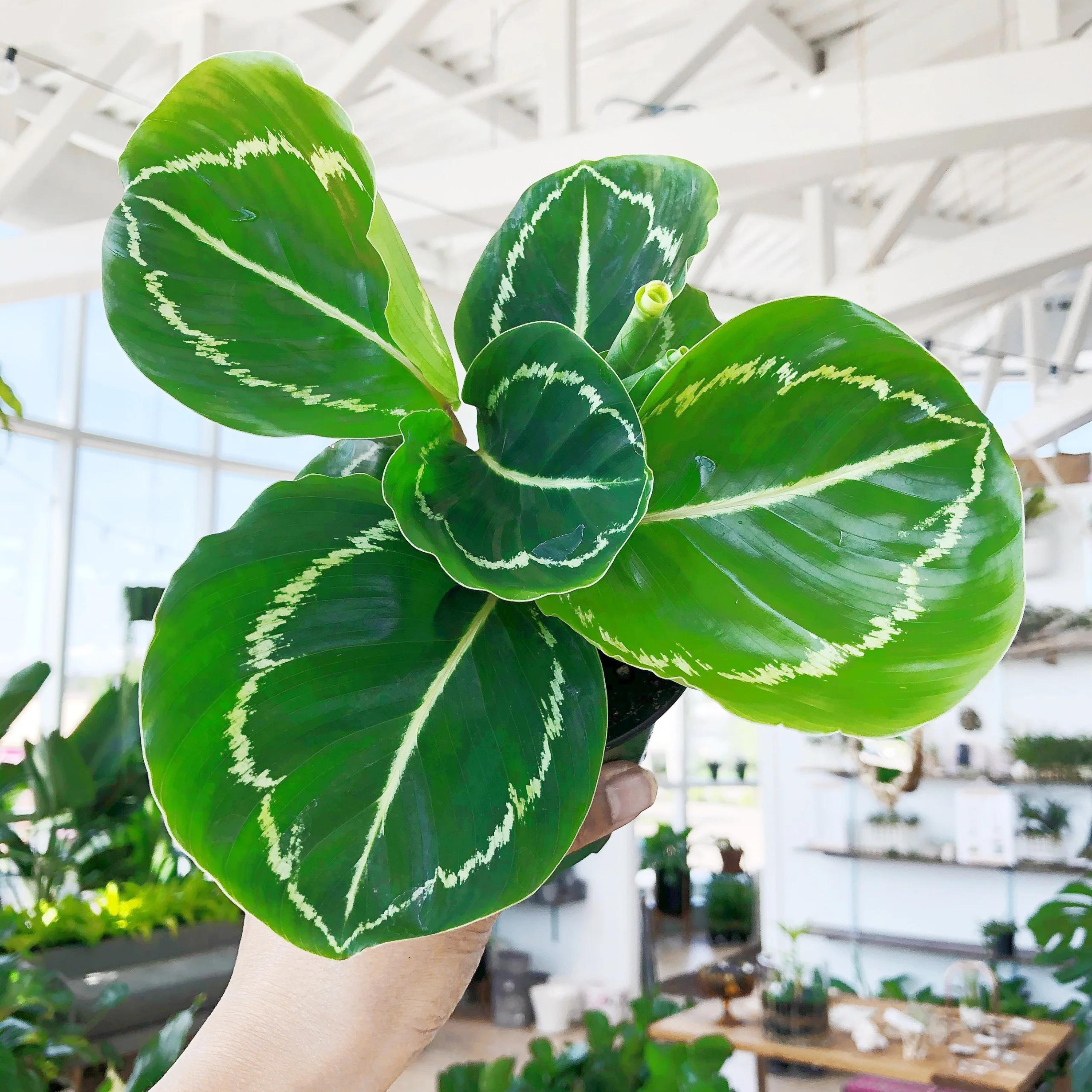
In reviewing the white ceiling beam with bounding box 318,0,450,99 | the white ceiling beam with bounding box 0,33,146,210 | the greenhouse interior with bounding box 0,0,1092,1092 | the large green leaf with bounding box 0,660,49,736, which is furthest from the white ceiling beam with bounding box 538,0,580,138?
the large green leaf with bounding box 0,660,49,736

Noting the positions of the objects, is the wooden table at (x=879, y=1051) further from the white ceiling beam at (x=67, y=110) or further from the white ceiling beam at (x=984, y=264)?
the white ceiling beam at (x=67, y=110)

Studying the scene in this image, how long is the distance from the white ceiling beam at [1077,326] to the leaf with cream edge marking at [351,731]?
228 inches

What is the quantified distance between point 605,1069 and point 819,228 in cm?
317

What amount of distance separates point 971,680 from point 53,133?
3.39 meters

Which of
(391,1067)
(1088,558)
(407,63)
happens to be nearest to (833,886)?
(1088,558)

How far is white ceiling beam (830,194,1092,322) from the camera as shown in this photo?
342 cm

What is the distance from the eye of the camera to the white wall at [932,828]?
4.40 m

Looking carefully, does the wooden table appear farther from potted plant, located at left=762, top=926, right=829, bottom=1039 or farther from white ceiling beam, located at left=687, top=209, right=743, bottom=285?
white ceiling beam, located at left=687, top=209, right=743, bottom=285

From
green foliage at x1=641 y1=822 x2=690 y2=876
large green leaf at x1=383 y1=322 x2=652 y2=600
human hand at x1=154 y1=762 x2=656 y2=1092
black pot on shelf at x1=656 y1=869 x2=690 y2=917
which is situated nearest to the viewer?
large green leaf at x1=383 y1=322 x2=652 y2=600

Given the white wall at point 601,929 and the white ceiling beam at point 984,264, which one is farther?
the white wall at point 601,929

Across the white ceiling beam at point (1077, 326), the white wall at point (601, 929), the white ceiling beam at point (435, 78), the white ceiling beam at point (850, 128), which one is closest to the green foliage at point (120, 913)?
the white wall at point (601, 929)

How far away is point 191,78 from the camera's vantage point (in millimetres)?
333

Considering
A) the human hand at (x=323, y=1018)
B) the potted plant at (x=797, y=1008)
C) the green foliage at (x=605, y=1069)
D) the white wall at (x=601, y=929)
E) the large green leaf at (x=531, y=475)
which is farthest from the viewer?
the white wall at (x=601, y=929)

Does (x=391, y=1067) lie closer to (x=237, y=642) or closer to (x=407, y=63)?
(x=237, y=642)
